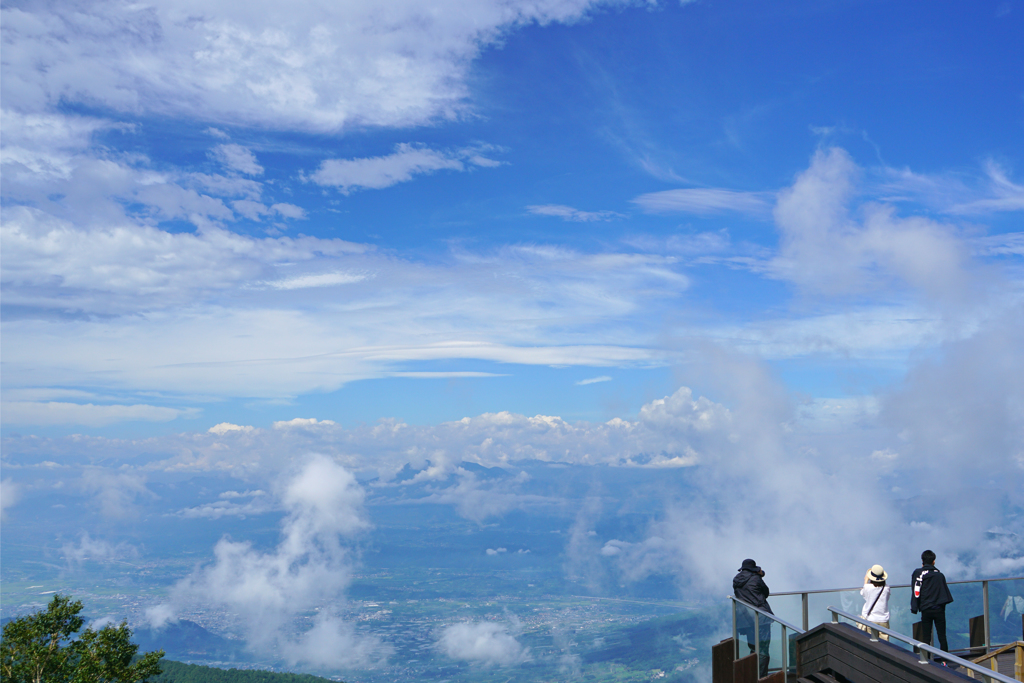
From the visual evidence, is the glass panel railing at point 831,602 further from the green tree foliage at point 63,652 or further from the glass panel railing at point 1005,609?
the green tree foliage at point 63,652

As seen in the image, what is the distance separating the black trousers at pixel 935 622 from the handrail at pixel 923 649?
2610mm

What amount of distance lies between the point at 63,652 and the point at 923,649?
121ft

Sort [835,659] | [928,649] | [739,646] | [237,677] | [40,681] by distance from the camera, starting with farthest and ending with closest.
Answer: [237,677] < [40,681] < [739,646] < [835,659] < [928,649]

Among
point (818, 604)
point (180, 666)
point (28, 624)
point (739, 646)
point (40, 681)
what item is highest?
point (818, 604)

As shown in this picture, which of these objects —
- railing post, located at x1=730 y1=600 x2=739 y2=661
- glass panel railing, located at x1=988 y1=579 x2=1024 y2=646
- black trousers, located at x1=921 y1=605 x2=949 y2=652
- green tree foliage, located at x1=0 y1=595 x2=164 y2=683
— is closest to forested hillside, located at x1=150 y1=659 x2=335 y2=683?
green tree foliage, located at x1=0 y1=595 x2=164 y2=683

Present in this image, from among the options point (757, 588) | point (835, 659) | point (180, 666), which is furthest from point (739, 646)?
point (180, 666)

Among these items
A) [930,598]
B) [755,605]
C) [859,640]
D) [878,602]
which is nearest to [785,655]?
[755,605]

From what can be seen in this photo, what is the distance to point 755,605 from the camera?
1150 cm

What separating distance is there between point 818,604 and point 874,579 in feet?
3.48

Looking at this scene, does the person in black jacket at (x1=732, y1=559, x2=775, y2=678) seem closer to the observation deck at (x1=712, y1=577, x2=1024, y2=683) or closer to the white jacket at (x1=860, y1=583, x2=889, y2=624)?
the observation deck at (x1=712, y1=577, x2=1024, y2=683)

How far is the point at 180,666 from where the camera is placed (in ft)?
401

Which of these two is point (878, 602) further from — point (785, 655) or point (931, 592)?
point (785, 655)

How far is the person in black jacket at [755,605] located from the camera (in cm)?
1103

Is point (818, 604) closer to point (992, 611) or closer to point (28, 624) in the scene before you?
point (992, 611)
